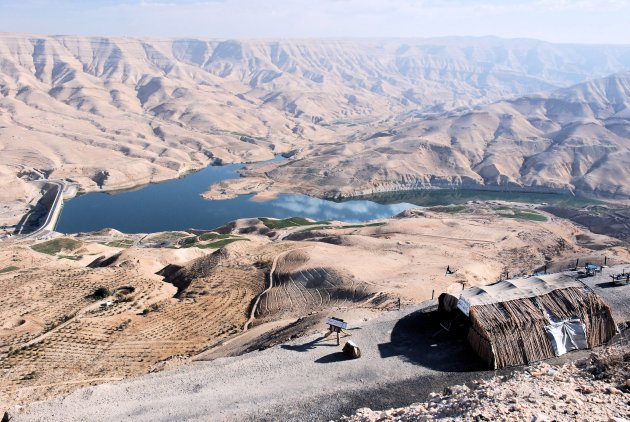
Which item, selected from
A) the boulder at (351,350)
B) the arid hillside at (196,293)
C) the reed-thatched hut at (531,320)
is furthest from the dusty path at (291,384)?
the arid hillside at (196,293)

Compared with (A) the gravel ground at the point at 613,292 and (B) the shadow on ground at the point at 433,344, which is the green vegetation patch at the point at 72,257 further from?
(A) the gravel ground at the point at 613,292

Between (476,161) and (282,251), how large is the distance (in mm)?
78874

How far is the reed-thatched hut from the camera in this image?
685 inches

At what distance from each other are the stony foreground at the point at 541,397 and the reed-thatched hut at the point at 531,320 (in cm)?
156

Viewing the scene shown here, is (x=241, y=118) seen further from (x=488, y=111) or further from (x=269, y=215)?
(x=269, y=215)

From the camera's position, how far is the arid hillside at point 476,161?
96.1 m

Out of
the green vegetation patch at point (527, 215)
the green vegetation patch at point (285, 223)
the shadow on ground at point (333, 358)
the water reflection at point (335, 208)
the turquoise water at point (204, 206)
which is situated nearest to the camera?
the shadow on ground at point (333, 358)

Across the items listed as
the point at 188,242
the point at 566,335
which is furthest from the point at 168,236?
the point at 566,335

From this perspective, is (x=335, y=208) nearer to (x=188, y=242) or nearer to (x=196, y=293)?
(x=188, y=242)

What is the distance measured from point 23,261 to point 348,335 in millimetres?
35187

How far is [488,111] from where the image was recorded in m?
138

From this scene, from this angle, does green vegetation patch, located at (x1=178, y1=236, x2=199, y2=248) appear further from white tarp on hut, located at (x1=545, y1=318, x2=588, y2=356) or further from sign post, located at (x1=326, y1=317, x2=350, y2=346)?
white tarp on hut, located at (x1=545, y1=318, x2=588, y2=356)

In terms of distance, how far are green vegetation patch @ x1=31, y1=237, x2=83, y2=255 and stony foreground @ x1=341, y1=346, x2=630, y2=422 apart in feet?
155

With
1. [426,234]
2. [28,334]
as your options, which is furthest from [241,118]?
[28,334]
